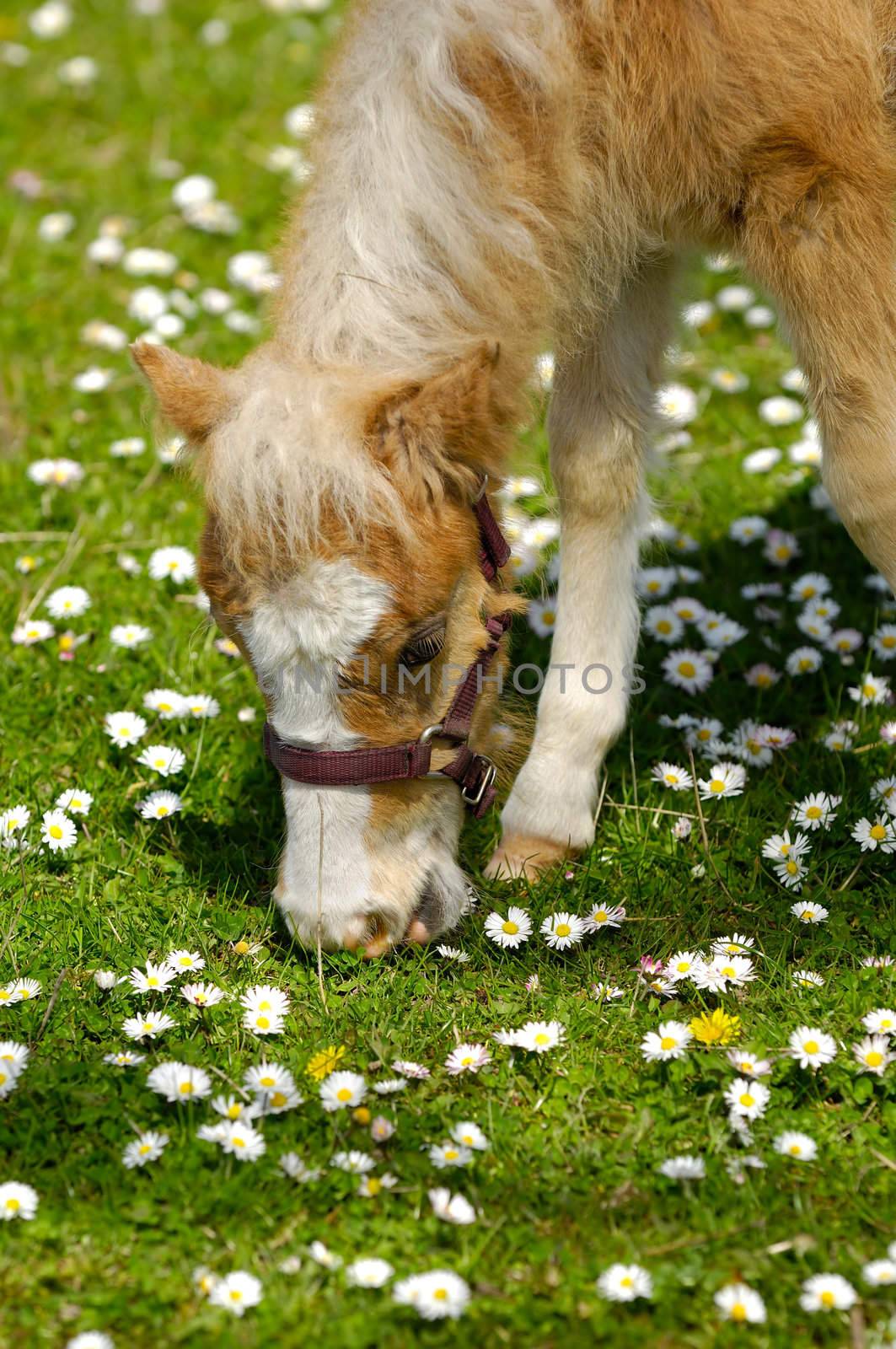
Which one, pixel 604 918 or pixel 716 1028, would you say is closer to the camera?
pixel 716 1028

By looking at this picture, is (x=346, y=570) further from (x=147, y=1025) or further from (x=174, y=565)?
(x=174, y=565)

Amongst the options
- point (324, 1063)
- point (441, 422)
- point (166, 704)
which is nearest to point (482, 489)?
point (441, 422)

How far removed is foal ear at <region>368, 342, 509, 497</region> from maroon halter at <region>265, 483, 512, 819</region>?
0.17 meters

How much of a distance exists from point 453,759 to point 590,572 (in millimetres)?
946

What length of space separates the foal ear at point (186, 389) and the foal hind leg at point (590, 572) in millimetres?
1172

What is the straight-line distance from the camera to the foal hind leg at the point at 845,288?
10.7ft

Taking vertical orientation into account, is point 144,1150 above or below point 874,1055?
below

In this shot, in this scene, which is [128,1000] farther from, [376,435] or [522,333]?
[522,333]

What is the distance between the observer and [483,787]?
141 inches

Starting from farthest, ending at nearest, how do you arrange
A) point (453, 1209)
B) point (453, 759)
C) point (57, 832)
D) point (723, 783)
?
1. point (723, 783)
2. point (57, 832)
3. point (453, 759)
4. point (453, 1209)

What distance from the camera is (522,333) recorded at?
3289 millimetres

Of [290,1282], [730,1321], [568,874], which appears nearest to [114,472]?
[568,874]

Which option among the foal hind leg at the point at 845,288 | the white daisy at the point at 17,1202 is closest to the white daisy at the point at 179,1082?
the white daisy at the point at 17,1202

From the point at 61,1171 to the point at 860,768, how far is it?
→ 94.0 inches
